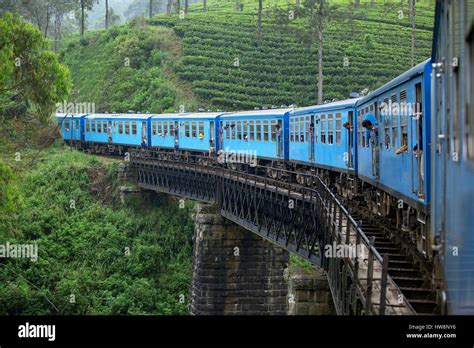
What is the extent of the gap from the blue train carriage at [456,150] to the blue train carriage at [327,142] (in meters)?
15.1

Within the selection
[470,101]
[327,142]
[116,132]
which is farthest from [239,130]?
[470,101]

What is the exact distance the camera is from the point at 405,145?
12781 mm

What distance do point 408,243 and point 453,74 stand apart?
8.19 meters

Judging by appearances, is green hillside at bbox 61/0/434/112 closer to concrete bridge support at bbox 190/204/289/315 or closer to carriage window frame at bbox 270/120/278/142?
carriage window frame at bbox 270/120/278/142

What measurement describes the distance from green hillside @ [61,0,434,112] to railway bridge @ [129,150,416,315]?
1752cm

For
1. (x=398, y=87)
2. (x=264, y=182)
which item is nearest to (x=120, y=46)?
(x=264, y=182)

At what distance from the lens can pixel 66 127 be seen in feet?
189

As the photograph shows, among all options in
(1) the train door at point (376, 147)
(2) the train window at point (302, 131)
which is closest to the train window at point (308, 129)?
(2) the train window at point (302, 131)

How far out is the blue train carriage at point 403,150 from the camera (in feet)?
35.9

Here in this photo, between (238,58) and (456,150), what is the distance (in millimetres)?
63192

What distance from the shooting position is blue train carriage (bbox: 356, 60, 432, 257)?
35.9ft

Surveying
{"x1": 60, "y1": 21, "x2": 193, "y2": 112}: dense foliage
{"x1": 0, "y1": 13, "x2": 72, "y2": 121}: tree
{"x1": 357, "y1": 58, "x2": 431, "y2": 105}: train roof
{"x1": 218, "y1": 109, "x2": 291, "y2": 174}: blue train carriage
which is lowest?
{"x1": 218, "y1": 109, "x2": 291, "y2": 174}: blue train carriage

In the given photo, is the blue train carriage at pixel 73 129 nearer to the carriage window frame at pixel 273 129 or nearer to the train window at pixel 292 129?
the carriage window frame at pixel 273 129

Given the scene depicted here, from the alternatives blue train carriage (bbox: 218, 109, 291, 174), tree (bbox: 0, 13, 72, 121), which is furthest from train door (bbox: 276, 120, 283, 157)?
tree (bbox: 0, 13, 72, 121)
